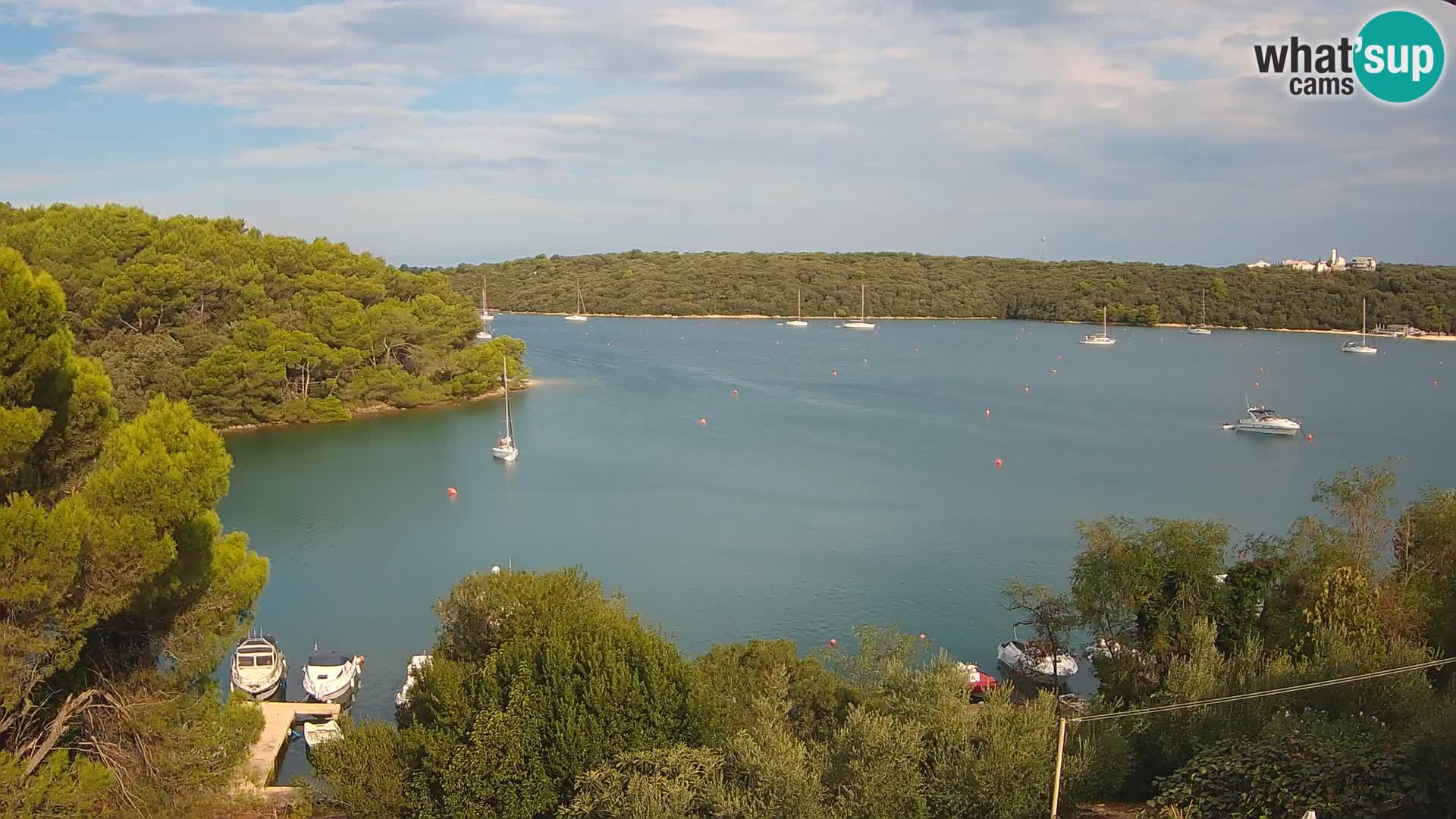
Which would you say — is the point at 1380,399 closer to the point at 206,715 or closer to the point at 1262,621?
the point at 1262,621

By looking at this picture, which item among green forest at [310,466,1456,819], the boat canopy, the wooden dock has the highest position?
green forest at [310,466,1456,819]

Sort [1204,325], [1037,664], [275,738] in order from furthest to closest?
1. [1204,325]
2. [1037,664]
3. [275,738]

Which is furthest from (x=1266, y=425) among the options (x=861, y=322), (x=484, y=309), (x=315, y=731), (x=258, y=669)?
(x=484, y=309)

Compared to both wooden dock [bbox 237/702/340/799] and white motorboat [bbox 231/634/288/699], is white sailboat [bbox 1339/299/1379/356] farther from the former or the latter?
wooden dock [bbox 237/702/340/799]

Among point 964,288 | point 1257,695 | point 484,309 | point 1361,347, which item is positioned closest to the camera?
point 1257,695

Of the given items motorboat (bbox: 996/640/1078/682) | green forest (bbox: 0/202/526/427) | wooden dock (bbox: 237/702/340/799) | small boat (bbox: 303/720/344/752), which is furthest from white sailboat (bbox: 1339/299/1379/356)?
small boat (bbox: 303/720/344/752)

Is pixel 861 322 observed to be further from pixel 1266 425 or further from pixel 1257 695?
pixel 1257 695

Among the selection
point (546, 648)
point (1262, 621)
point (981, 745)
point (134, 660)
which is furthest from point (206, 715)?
point (1262, 621)
